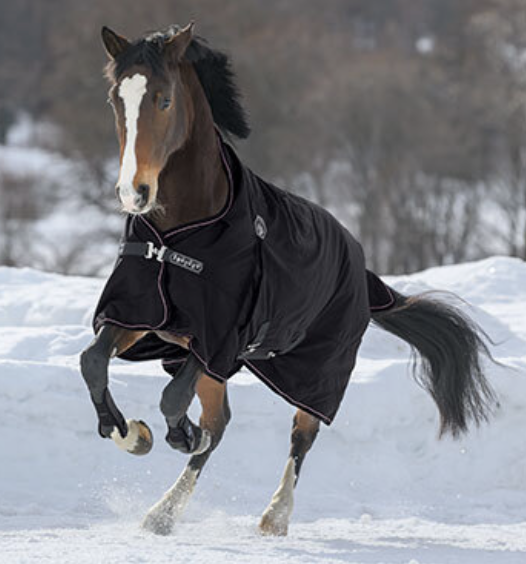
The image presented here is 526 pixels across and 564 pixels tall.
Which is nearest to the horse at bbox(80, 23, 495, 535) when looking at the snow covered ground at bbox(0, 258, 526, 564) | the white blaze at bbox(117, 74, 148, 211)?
the white blaze at bbox(117, 74, 148, 211)

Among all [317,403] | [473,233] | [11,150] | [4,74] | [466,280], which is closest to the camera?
[317,403]

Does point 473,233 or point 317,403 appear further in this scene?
point 473,233

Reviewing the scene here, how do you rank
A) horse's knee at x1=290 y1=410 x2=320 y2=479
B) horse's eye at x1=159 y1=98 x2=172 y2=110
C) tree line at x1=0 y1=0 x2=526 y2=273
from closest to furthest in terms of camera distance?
horse's eye at x1=159 y1=98 x2=172 y2=110
horse's knee at x1=290 y1=410 x2=320 y2=479
tree line at x1=0 y1=0 x2=526 y2=273

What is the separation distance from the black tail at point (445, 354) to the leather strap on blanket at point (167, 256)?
187 cm

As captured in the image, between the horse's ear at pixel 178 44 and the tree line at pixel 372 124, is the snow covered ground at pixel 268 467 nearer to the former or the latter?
the horse's ear at pixel 178 44

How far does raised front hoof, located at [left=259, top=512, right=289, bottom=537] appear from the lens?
629cm

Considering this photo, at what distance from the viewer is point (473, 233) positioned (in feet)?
101

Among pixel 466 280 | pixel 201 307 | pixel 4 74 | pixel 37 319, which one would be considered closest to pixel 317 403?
pixel 201 307

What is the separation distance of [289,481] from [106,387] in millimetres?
1263

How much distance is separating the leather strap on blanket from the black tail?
1874mm

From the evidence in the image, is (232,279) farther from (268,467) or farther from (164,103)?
(268,467)

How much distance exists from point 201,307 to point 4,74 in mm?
46916

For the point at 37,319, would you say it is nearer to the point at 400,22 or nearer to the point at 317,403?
the point at 317,403

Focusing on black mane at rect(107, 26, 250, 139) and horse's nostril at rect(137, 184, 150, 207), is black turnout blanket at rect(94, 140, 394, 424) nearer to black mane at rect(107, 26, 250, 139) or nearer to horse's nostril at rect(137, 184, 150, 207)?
black mane at rect(107, 26, 250, 139)
